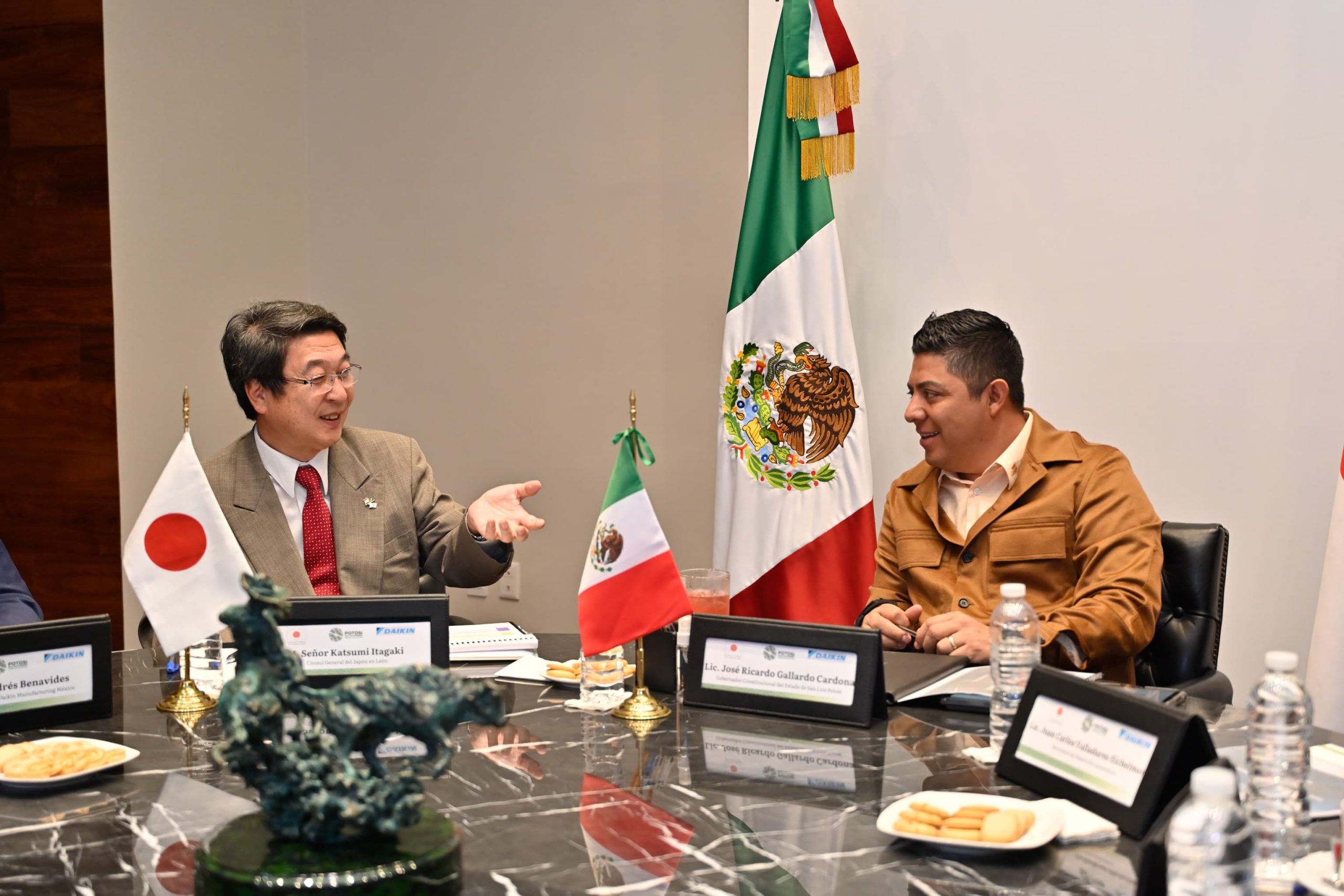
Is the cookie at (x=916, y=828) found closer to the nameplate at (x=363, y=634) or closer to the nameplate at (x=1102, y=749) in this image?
the nameplate at (x=1102, y=749)

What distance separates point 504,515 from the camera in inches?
101

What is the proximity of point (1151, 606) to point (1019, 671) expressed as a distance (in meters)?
0.77

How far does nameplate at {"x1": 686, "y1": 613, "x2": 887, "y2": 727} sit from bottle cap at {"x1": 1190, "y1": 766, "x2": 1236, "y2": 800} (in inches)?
28.7

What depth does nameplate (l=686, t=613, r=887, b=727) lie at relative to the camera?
1.78 meters

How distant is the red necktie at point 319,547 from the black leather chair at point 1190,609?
5.81 feet

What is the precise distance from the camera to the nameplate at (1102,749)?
53.2 inches

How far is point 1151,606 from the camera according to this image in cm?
234

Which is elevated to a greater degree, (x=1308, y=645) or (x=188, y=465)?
(x=188, y=465)

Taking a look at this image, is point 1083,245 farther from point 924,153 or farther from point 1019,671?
point 1019,671

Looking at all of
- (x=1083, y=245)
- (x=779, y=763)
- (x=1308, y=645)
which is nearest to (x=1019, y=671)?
(x=779, y=763)

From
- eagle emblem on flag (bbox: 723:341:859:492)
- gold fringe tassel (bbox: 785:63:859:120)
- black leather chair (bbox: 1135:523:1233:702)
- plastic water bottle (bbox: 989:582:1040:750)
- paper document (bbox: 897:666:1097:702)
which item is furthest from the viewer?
eagle emblem on flag (bbox: 723:341:859:492)

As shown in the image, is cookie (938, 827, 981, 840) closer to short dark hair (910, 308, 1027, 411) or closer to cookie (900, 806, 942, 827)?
cookie (900, 806, 942, 827)

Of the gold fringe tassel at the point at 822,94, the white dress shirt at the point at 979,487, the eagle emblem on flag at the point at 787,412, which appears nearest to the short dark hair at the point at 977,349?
the white dress shirt at the point at 979,487

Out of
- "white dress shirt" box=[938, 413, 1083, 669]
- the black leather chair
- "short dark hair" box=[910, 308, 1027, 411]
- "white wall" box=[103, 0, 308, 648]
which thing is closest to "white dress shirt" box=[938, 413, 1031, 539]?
"white dress shirt" box=[938, 413, 1083, 669]
